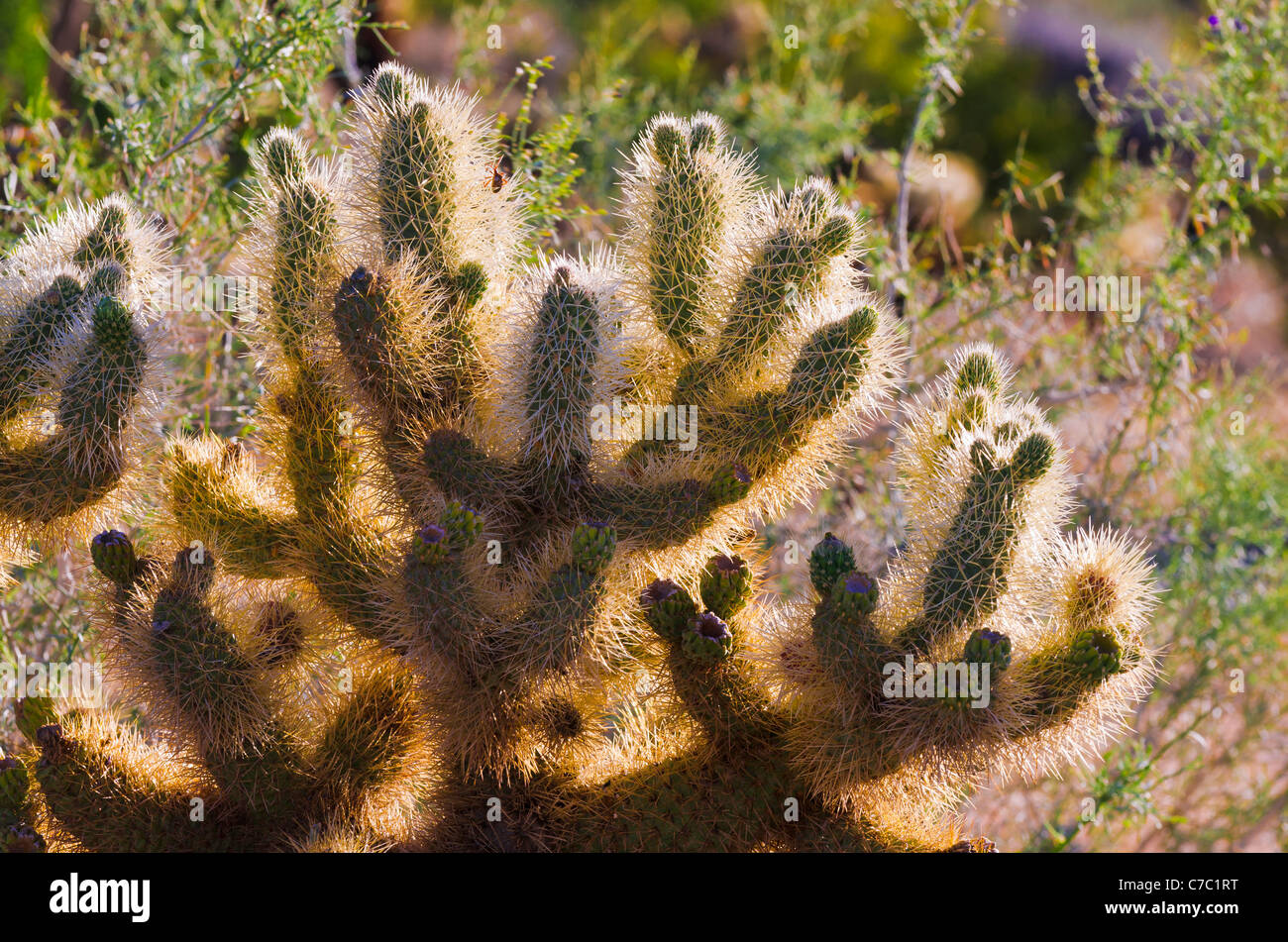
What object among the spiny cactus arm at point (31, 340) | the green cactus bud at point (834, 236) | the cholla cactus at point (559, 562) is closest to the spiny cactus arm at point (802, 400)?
the cholla cactus at point (559, 562)

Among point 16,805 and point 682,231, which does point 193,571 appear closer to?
point 16,805

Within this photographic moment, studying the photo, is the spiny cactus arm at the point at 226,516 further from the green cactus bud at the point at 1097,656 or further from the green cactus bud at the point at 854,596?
the green cactus bud at the point at 1097,656

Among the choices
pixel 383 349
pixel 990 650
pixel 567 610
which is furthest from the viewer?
pixel 383 349

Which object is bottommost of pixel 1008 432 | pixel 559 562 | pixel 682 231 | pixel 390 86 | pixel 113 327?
pixel 559 562

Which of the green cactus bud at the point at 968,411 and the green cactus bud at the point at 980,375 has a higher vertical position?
the green cactus bud at the point at 980,375

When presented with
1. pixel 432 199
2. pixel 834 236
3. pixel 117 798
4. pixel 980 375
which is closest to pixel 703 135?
pixel 834 236
